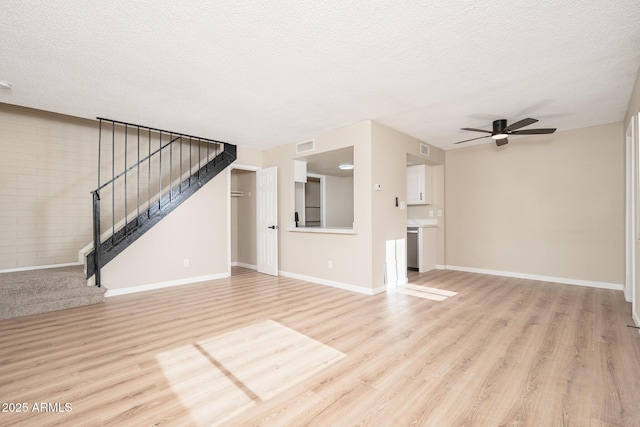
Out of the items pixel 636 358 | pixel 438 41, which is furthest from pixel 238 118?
pixel 636 358

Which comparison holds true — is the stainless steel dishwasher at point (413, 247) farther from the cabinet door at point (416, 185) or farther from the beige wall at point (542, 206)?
the beige wall at point (542, 206)

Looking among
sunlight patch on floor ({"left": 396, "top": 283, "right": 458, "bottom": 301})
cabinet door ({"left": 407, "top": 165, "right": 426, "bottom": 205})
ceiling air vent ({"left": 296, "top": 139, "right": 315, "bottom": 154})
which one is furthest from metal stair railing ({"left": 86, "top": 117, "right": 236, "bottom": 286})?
sunlight patch on floor ({"left": 396, "top": 283, "right": 458, "bottom": 301})

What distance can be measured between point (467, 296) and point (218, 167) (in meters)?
4.77

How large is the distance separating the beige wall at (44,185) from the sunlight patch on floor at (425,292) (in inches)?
212

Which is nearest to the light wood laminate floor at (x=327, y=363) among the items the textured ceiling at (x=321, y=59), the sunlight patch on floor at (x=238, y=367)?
the sunlight patch on floor at (x=238, y=367)

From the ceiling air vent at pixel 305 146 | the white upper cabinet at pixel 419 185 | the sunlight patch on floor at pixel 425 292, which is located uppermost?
the ceiling air vent at pixel 305 146

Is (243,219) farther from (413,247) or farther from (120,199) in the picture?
(413,247)

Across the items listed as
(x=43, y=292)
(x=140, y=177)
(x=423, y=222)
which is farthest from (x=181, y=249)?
(x=423, y=222)

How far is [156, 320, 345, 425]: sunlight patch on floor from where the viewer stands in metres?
1.83

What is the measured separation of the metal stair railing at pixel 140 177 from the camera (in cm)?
437

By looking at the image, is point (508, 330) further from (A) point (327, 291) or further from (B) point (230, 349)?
(B) point (230, 349)

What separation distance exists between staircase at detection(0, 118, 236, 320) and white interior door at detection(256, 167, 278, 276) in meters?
0.80

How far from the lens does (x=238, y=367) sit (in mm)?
2256

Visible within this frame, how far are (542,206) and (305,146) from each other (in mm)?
4468
